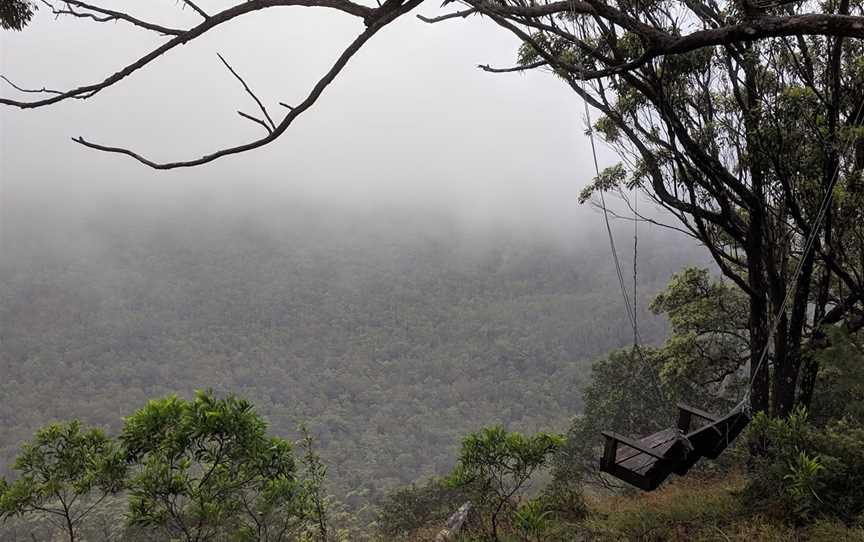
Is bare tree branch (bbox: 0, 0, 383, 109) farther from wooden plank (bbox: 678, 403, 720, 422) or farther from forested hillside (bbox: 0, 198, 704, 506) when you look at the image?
forested hillside (bbox: 0, 198, 704, 506)

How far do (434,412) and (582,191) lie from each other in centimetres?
9199

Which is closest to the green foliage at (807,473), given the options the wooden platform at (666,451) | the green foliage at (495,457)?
the wooden platform at (666,451)

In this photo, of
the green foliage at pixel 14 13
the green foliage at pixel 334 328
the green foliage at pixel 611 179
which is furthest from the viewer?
the green foliage at pixel 334 328

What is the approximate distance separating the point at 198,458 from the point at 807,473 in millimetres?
4347

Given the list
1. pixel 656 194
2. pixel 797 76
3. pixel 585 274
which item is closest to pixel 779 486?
pixel 656 194

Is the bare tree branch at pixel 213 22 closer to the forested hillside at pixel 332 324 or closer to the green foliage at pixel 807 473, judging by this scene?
the green foliage at pixel 807 473

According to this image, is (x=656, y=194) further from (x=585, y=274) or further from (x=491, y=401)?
(x=585, y=274)

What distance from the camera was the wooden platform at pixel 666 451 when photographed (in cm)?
456

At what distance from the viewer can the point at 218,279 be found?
6344 inches

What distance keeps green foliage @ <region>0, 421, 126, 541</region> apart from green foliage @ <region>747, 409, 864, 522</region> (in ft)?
16.4

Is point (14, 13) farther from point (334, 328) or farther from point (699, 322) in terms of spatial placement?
point (334, 328)

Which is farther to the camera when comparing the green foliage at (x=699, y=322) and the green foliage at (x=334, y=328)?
the green foliage at (x=334, y=328)

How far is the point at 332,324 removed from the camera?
453 feet

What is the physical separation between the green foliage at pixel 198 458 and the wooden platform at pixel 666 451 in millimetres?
2626
